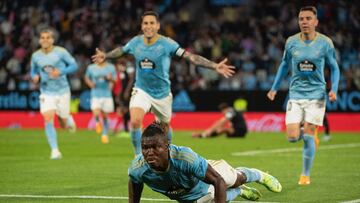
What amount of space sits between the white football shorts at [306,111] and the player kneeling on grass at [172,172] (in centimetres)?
Answer: 441

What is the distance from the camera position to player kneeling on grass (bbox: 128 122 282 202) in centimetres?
898

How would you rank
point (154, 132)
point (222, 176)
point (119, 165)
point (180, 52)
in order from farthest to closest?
1. point (119, 165)
2. point (180, 52)
3. point (222, 176)
4. point (154, 132)

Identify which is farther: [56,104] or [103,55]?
[56,104]

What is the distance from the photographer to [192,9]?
37406mm

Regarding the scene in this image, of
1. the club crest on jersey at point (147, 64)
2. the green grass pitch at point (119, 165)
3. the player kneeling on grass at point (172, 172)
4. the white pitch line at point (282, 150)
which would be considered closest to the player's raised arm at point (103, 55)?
the club crest on jersey at point (147, 64)

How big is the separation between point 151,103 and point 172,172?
23.3 feet

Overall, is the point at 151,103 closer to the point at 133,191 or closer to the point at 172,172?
the point at 133,191

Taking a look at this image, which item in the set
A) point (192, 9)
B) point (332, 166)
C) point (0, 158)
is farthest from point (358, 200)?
point (192, 9)

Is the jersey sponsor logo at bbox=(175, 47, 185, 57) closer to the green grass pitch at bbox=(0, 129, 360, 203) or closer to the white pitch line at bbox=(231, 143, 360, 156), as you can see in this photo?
the green grass pitch at bbox=(0, 129, 360, 203)

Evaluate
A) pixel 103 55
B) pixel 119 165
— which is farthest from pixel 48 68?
pixel 103 55

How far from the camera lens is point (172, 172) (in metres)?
9.24

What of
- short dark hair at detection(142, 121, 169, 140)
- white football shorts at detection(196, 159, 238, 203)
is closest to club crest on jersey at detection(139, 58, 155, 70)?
white football shorts at detection(196, 159, 238, 203)

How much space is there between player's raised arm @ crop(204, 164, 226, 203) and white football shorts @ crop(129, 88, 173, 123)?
7.07 metres

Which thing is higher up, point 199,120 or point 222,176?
point 222,176
